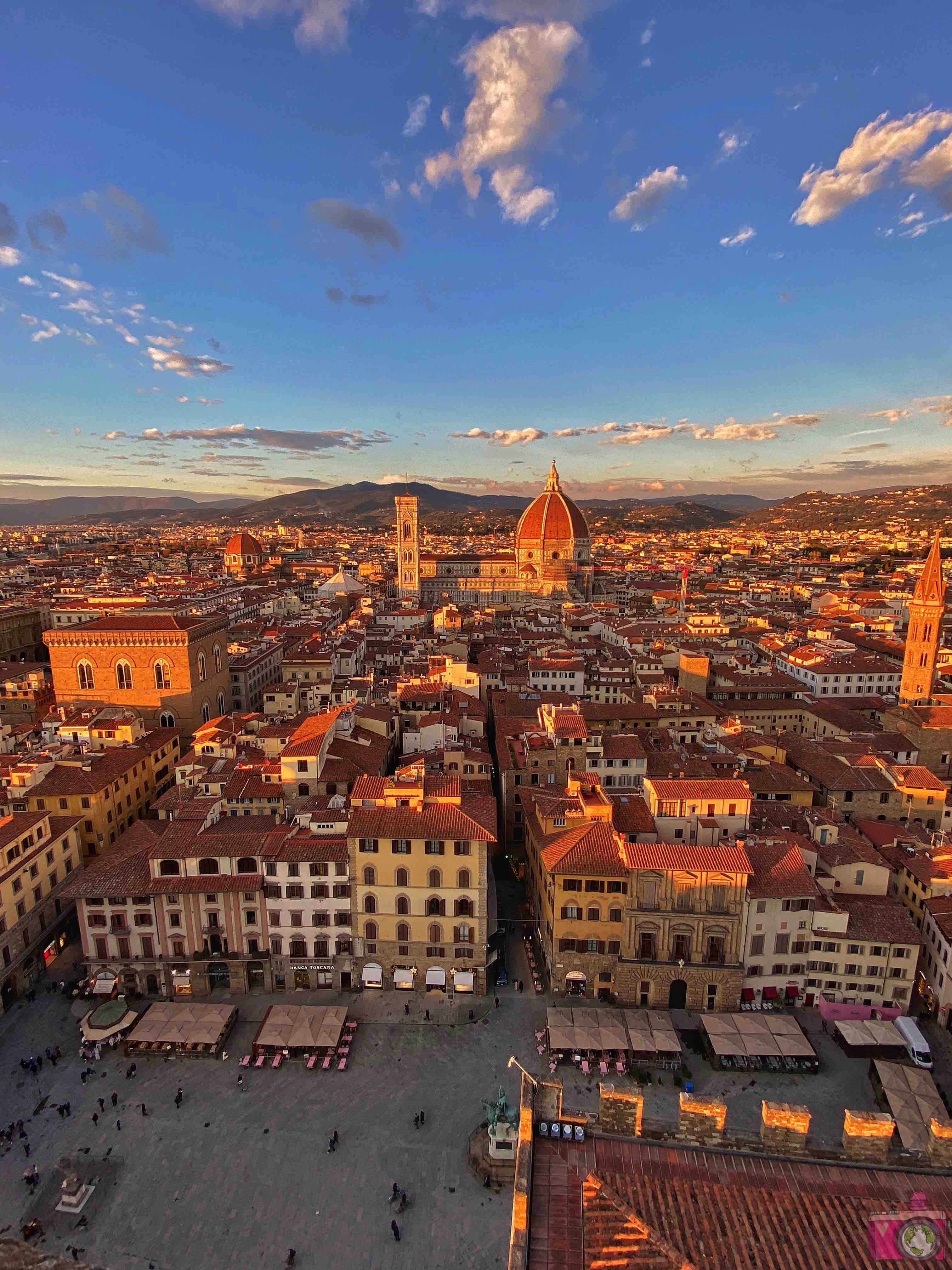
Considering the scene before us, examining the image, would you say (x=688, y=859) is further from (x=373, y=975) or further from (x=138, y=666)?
(x=138, y=666)

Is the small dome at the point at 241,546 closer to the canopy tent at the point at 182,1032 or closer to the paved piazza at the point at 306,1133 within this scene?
the paved piazza at the point at 306,1133

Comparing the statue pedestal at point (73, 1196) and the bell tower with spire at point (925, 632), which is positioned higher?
the bell tower with spire at point (925, 632)

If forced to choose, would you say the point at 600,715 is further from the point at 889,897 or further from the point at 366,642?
the point at 366,642

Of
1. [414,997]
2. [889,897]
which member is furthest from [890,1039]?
[414,997]

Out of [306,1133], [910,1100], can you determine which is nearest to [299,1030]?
[306,1133]

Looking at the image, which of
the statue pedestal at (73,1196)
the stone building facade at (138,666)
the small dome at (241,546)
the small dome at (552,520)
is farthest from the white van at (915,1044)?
the small dome at (241,546)

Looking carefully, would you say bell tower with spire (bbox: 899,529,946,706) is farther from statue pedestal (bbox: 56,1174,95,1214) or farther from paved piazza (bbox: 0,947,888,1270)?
statue pedestal (bbox: 56,1174,95,1214)
